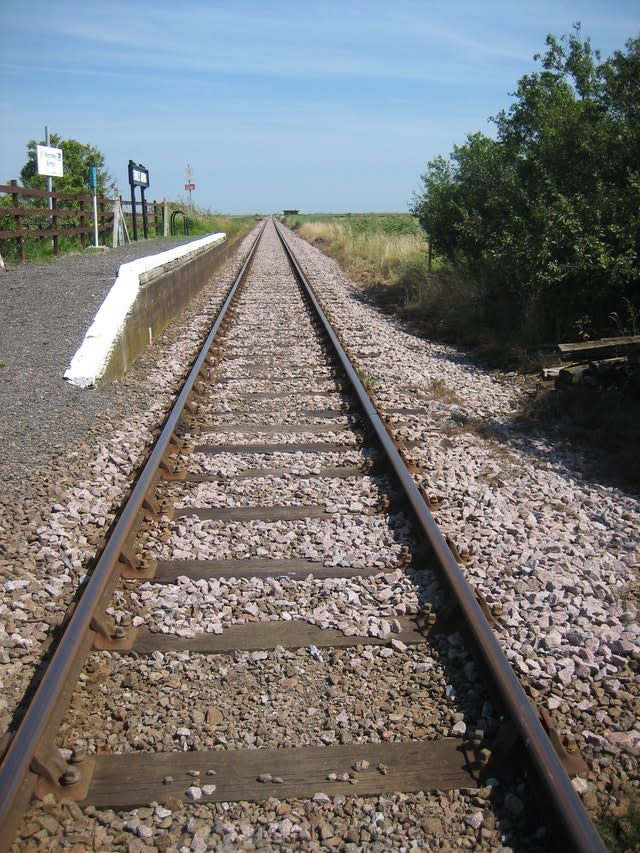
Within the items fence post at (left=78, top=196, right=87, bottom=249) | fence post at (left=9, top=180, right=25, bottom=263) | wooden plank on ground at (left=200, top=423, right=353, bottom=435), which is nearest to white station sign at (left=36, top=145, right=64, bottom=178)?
fence post at (left=78, top=196, right=87, bottom=249)

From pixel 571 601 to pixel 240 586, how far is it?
1.68 meters

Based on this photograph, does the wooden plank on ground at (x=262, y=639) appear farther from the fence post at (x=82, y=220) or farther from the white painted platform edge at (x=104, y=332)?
the fence post at (x=82, y=220)

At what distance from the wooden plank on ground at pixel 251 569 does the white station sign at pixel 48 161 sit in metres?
16.7

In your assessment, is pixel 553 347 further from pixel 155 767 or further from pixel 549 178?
pixel 155 767

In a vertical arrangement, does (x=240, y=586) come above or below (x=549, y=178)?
below

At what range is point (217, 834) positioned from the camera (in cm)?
252

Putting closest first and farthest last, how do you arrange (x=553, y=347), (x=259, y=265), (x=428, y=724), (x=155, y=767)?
(x=155, y=767) < (x=428, y=724) < (x=553, y=347) < (x=259, y=265)

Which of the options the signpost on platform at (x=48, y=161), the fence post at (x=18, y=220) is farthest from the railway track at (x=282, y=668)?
the signpost on platform at (x=48, y=161)

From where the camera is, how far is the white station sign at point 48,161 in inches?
727

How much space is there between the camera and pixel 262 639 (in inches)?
142

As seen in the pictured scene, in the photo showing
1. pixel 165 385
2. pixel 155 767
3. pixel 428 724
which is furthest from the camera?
pixel 165 385

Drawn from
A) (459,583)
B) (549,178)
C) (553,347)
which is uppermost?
(549,178)

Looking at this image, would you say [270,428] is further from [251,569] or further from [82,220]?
[82,220]

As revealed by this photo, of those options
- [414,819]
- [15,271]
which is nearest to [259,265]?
[15,271]
